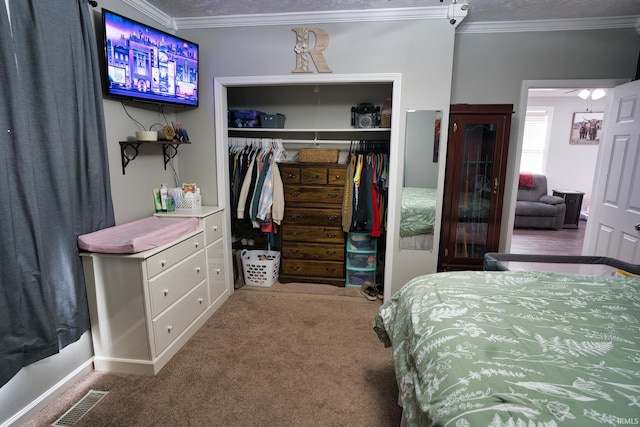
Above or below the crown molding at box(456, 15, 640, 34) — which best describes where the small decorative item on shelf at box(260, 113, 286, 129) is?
below

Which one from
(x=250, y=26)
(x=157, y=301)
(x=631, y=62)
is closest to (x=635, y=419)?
(x=157, y=301)

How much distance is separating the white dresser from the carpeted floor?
0.35 feet

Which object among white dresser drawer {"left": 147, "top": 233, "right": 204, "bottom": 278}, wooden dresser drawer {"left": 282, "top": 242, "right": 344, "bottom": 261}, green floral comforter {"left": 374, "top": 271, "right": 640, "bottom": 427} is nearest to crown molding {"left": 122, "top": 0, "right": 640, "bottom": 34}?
white dresser drawer {"left": 147, "top": 233, "right": 204, "bottom": 278}

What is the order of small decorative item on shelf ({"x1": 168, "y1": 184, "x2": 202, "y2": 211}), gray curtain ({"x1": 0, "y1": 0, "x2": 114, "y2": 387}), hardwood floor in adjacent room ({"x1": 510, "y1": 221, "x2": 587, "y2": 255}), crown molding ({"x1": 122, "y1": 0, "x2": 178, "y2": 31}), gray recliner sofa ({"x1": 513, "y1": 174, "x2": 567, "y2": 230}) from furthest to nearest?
gray recliner sofa ({"x1": 513, "y1": 174, "x2": 567, "y2": 230}), hardwood floor in adjacent room ({"x1": 510, "y1": 221, "x2": 587, "y2": 255}), small decorative item on shelf ({"x1": 168, "y1": 184, "x2": 202, "y2": 211}), crown molding ({"x1": 122, "y1": 0, "x2": 178, "y2": 31}), gray curtain ({"x1": 0, "y1": 0, "x2": 114, "y2": 387})

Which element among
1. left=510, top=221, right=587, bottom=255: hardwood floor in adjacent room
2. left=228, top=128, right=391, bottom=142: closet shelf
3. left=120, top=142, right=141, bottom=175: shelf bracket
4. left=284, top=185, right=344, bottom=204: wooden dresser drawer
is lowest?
Result: left=510, top=221, right=587, bottom=255: hardwood floor in adjacent room

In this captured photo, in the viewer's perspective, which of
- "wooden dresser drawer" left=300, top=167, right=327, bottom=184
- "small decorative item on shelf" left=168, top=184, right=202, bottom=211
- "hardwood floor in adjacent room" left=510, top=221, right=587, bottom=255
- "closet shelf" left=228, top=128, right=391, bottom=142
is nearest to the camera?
"small decorative item on shelf" left=168, top=184, right=202, bottom=211

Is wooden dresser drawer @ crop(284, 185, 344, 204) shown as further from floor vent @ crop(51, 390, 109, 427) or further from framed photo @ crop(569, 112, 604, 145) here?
framed photo @ crop(569, 112, 604, 145)

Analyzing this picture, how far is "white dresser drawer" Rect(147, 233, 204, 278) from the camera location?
2047 mm

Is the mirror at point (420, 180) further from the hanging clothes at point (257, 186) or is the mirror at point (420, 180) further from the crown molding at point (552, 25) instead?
the hanging clothes at point (257, 186)

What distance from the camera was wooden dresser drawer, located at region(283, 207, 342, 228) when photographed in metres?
3.38

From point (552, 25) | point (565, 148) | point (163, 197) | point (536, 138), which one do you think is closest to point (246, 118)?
point (163, 197)

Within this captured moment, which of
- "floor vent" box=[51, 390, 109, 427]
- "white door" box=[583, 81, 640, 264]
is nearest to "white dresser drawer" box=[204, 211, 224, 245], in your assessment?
"floor vent" box=[51, 390, 109, 427]

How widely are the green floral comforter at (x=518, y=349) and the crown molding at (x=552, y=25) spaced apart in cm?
242

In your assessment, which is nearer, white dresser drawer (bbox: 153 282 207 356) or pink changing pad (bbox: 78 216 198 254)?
pink changing pad (bbox: 78 216 198 254)
